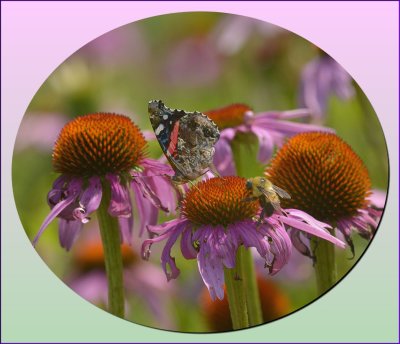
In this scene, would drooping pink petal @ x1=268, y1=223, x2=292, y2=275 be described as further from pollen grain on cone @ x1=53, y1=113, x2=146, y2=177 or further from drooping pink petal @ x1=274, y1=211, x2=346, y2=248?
pollen grain on cone @ x1=53, y1=113, x2=146, y2=177

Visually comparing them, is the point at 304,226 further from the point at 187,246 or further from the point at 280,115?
the point at 280,115

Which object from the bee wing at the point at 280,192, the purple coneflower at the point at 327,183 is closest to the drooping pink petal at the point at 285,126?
the purple coneflower at the point at 327,183

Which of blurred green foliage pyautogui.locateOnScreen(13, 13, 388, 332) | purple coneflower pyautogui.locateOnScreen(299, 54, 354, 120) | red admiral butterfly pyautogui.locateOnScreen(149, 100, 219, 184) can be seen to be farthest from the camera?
purple coneflower pyautogui.locateOnScreen(299, 54, 354, 120)

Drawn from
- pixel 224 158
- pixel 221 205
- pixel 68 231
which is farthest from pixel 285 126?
pixel 68 231

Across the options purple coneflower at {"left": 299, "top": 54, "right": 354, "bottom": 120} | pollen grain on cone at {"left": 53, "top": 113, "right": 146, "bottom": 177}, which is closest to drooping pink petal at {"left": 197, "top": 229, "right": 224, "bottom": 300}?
pollen grain on cone at {"left": 53, "top": 113, "right": 146, "bottom": 177}

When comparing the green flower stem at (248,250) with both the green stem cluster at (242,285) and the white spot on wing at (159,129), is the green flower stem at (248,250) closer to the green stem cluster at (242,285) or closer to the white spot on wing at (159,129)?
the green stem cluster at (242,285)

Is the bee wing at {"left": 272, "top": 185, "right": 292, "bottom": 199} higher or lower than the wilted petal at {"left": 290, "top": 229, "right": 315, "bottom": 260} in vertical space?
higher

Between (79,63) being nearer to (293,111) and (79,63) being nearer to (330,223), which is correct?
(293,111)
